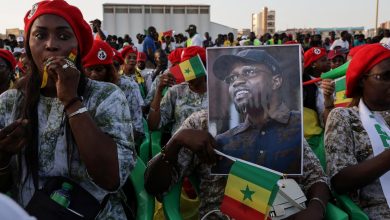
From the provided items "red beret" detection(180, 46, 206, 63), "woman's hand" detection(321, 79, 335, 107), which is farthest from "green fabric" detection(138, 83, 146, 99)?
"woman's hand" detection(321, 79, 335, 107)

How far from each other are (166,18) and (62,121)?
31059 millimetres

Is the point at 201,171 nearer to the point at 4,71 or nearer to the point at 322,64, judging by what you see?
the point at 4,71

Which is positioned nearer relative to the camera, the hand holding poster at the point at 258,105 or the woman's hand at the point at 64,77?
the woman's hand at the point at 64,77

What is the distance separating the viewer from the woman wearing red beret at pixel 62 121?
1700 millimetres

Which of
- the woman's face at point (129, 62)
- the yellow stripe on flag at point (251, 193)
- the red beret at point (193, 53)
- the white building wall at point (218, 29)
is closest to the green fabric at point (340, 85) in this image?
the yellow stripe on flag at point (251, 193)

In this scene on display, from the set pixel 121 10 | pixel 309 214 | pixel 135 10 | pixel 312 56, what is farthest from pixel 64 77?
pixel 135 10

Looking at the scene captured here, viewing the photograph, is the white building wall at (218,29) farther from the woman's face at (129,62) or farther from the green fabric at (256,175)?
the green fabric at (256,175)

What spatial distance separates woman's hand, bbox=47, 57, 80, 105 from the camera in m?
1.69

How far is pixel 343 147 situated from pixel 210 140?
0.79 meters

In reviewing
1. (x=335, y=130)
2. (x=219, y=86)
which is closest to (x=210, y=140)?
(x=219, y=86)

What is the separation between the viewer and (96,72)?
409 cm

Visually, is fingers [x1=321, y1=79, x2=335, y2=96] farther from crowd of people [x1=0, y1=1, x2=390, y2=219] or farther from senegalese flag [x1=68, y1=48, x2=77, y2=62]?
senegalese flag [x1=68, y1=48, x2=77, y2=62]

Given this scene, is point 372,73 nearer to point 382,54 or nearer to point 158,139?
point 382,54

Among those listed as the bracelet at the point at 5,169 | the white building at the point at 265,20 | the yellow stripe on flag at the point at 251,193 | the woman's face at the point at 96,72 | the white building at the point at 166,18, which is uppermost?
the white building at the point at 265,20
